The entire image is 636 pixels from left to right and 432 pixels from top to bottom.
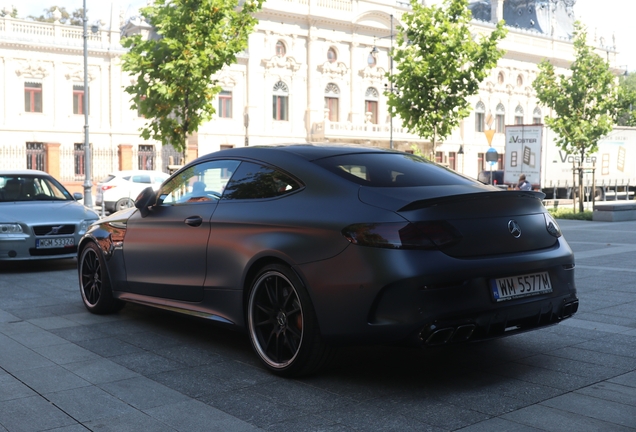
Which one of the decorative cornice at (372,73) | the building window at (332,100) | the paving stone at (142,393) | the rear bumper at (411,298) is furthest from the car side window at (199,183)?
the decorative cornice at (372,73)

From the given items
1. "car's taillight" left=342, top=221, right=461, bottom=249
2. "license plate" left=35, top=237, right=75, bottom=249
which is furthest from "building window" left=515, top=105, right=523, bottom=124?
"car's taillight" left=342, top=221, right=461, bottom=249

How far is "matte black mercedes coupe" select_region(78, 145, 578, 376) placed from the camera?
4527 mm

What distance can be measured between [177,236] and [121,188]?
26.3 metres

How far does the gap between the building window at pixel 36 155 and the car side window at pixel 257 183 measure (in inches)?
1496

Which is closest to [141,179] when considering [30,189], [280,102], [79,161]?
[79,161]

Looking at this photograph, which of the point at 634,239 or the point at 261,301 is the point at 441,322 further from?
the point at 634,239

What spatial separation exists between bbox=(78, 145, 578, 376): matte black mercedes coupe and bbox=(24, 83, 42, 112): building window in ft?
127

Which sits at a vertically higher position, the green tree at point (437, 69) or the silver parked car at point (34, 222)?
the green tree at point (437, 69)

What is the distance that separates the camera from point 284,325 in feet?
16.6

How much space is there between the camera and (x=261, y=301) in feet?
17.2

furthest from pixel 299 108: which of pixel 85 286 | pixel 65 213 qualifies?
pixel 85 286

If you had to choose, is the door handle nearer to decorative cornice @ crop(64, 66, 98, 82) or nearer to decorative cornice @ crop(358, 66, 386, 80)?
decorative cornice @ crop(64, 66, 98, 82)

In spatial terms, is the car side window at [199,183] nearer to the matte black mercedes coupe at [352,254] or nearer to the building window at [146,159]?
the matte black mercedes coupe at [352,254]

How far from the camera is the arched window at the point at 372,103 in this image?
2188 inches
